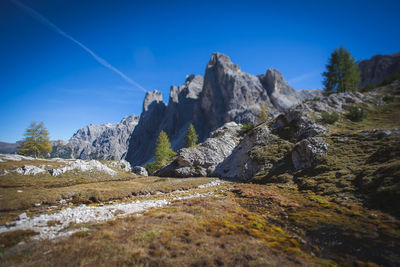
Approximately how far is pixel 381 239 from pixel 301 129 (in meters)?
32.7

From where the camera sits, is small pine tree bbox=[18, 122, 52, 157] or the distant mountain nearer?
small pine tree bbox=[18, 122, 52, 157]

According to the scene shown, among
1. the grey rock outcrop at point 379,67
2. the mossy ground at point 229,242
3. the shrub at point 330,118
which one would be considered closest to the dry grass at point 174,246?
the mossy ground at point 229,242

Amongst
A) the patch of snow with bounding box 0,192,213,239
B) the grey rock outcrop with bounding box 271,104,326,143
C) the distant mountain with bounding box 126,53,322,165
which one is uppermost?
the distant mountain with bounding box 126,53,322,165

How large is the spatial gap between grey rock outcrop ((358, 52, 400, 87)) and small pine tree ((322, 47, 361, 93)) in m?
94.0

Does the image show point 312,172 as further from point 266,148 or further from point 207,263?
point 207,263

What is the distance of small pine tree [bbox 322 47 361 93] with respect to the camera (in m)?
52.8

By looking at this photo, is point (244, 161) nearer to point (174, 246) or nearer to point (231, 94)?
point (174, 246)

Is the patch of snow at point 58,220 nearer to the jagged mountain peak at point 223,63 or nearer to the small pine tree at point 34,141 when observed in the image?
the small pine tree at point 34,141

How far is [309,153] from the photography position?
25859mm

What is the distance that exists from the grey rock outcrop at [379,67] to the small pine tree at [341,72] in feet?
309

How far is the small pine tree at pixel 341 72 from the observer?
5281cm

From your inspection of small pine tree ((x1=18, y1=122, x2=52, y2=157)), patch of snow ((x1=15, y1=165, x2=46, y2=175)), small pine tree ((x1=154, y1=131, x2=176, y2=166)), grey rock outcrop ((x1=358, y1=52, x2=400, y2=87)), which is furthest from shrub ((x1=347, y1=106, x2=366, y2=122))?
grey rock outcrop ((x1=358, y1=52, x2=400, y2=87))

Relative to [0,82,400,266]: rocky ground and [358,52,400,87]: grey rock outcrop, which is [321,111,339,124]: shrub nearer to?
[0,82,400,266]: rocky ground

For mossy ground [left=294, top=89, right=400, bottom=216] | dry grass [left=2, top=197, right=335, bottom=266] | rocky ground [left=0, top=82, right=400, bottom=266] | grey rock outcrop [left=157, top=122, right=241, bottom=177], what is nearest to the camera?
dry grass [left=2, top=197, right=335, bottom=266]
